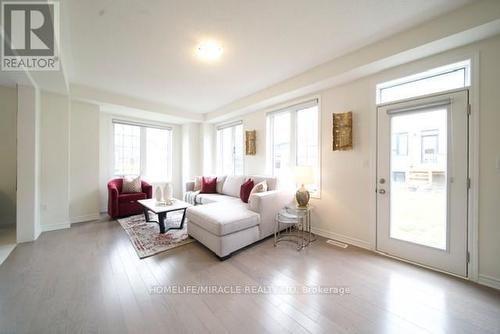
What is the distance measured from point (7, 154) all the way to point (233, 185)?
4282 millimetres

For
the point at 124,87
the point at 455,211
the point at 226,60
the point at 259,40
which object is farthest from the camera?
the point at 124,87

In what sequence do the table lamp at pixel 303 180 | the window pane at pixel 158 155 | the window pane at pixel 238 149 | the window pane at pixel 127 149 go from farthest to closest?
the window pane at pixel 158 155 < the window pane at pixel 238 149 < the window pane at pixel 127 149 < the table lamp at pixel 303 180

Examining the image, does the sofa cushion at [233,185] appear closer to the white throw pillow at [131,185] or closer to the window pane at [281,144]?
the window pane at [281,144]

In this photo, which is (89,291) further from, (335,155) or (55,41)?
(335,155)

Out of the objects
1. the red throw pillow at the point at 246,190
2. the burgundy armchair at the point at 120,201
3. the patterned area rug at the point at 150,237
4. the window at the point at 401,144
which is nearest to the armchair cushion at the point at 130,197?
the burgundy armchair at the point at 120,201

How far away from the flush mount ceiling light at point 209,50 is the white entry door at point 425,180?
2.26 metres

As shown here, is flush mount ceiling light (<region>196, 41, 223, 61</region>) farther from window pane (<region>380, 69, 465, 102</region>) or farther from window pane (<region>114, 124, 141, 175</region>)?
window pane (<region>114, 124, 141, 175</region>)

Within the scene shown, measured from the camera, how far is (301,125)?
11.8ft

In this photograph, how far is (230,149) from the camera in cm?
535

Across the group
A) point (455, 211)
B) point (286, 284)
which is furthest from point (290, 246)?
point (455, 211)

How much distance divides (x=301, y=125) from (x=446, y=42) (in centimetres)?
202

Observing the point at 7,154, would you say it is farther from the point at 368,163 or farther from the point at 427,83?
the point at 427,83

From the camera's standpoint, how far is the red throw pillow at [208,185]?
462cm

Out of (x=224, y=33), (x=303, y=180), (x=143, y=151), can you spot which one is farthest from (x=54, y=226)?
(x=303, y=180)
